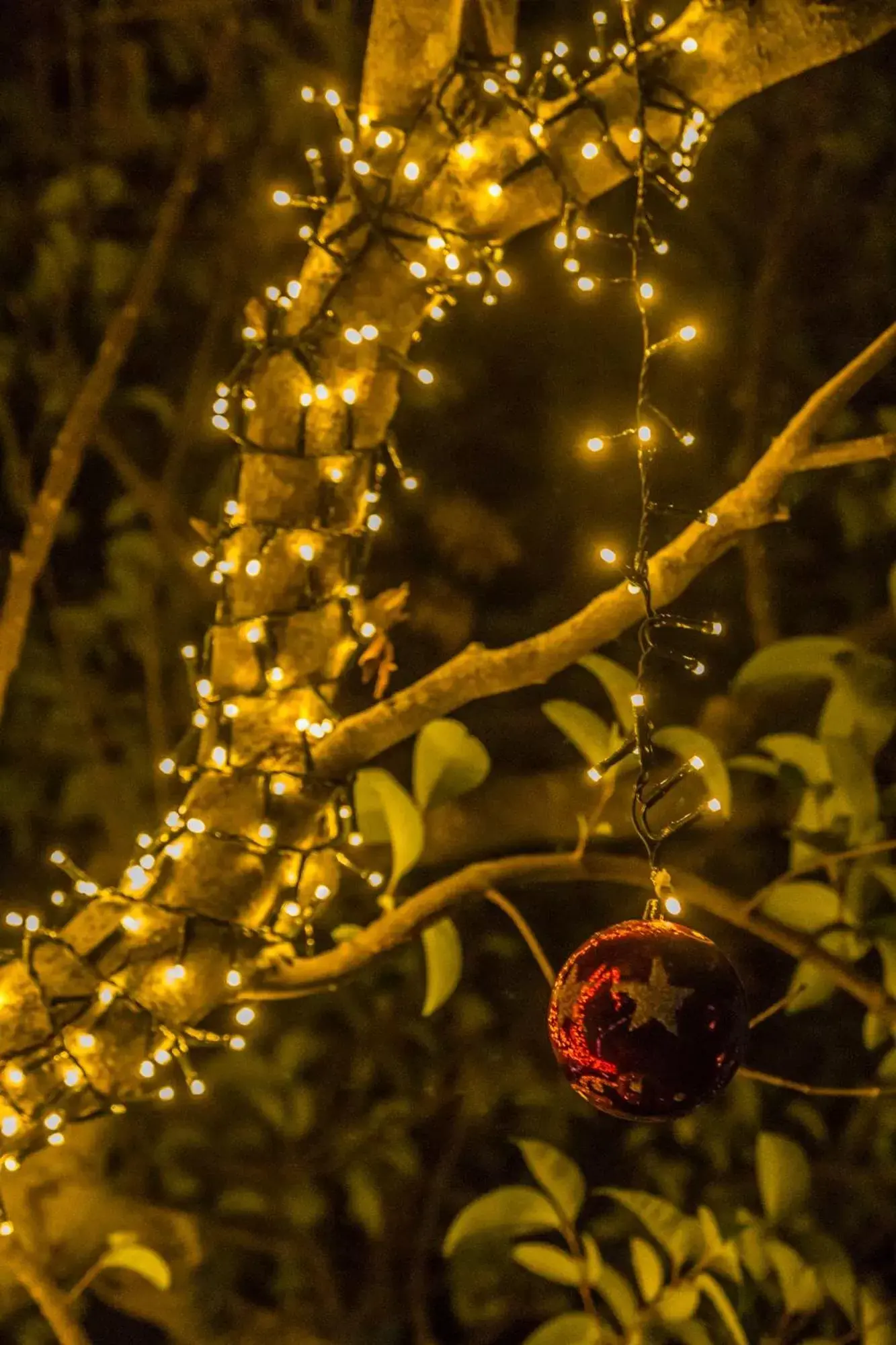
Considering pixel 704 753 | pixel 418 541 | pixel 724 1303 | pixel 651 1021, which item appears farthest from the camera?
pixel 418 541

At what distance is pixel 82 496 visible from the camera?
207 cm

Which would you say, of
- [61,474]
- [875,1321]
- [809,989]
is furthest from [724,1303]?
[61,474]

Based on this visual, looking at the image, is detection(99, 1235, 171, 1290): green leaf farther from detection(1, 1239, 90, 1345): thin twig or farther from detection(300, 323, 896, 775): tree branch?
detection(300, 323, 896, 775): tree branch

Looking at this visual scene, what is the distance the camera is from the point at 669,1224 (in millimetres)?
1285

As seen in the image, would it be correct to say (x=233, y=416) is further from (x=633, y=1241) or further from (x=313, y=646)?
(x=633, y=1241)

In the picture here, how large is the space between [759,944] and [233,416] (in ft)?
4.54

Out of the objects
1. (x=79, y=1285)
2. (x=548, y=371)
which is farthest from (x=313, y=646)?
(x=548, y=371)

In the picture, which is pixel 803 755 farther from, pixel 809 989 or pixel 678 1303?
pixel 678 1303

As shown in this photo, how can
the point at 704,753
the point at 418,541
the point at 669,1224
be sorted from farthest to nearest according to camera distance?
the point at 418,541 → the point at 669,1224 → the point at 704,753

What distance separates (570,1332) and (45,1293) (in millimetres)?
516

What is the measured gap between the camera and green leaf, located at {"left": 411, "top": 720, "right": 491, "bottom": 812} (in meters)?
1.06

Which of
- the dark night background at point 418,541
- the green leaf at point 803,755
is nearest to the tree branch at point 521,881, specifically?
the green leaf at point 803,755

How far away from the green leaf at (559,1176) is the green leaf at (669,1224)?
3 cm

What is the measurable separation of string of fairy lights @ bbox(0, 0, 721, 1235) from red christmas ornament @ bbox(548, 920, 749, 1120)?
143mm
